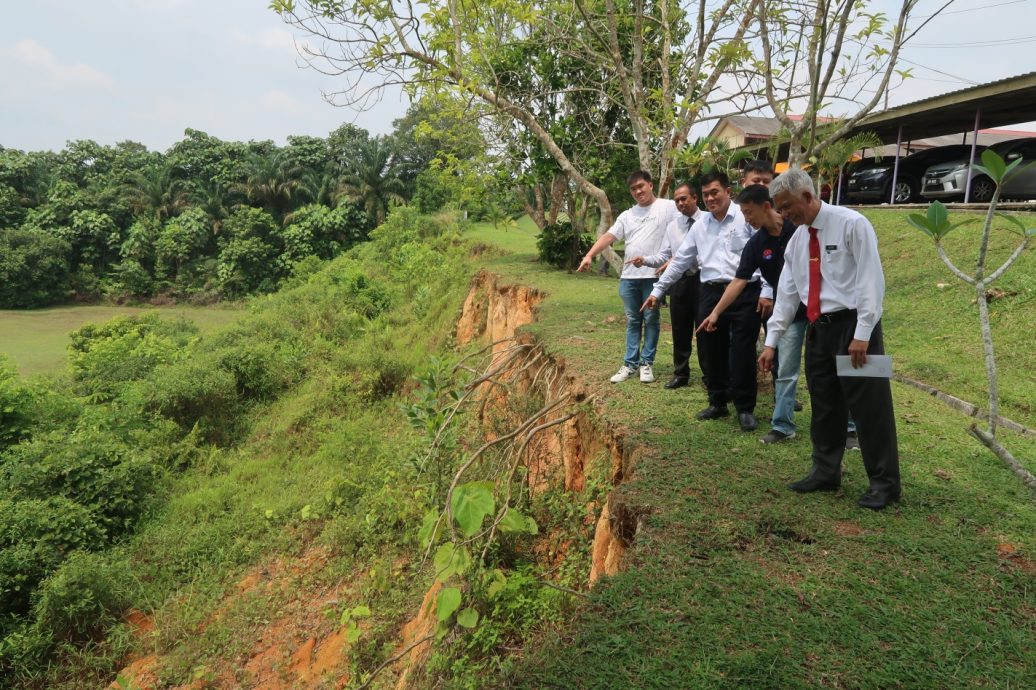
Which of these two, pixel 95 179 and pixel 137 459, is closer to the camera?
pixel 137 459

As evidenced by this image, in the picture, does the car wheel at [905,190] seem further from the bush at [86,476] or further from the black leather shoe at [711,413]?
the bush at [86,476]

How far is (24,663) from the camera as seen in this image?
5.94 m

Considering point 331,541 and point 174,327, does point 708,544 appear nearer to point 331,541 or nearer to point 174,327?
point 331,541

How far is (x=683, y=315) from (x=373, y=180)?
1070 inches

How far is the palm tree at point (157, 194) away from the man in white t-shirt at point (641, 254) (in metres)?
30.9

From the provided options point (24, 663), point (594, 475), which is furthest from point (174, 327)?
point (594, 475)

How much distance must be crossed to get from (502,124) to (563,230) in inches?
93.5

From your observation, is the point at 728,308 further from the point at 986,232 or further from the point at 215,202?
the point at 215,202

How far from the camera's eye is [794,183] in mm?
3059

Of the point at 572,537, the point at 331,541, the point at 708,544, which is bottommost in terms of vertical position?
the point at 331,541

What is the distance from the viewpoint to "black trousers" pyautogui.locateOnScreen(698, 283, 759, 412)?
4.13 metres

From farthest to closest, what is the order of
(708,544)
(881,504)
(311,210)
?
(311,210), (881,504), (708,544)

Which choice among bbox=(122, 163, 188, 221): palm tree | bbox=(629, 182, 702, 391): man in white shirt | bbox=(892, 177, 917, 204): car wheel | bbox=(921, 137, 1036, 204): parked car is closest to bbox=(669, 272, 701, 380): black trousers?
bbox=(629, 182, 702, 391): man in white shirt

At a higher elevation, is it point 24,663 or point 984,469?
point 984,469
